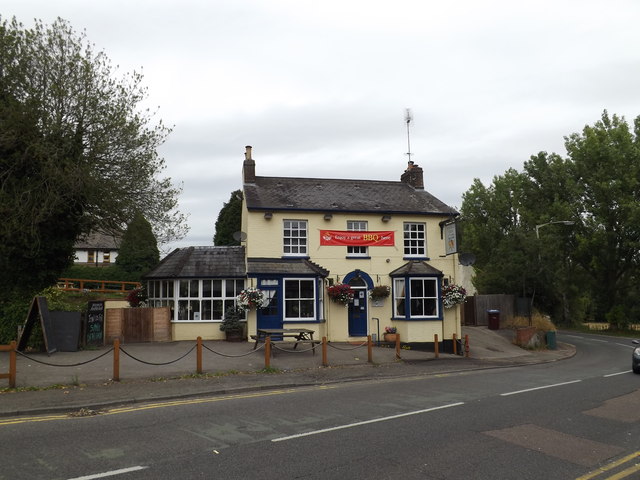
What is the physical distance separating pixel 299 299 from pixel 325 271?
1.61 meters

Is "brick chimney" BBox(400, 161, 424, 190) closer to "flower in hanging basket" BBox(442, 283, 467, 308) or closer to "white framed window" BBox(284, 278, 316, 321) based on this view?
"flower in hanging basket" BBox(442, 283, 467, 308)

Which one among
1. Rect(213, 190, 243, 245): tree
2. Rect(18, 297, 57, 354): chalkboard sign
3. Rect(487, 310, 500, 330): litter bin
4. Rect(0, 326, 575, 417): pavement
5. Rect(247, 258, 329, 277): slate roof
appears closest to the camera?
Rect(0, 326, 575, 417): pavement

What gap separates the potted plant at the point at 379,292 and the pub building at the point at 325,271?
0.04 metres

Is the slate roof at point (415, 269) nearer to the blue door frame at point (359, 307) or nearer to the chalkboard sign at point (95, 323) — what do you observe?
the blue door frame at point (359, 307)

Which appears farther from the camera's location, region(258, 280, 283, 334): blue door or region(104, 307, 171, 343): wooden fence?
region(258, 280, 283, 334): blue door

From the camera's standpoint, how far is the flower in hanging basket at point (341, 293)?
2086 centimetres

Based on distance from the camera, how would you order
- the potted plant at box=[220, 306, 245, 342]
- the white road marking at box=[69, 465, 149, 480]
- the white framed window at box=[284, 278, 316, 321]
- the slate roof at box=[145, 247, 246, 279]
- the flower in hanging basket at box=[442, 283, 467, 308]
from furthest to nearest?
the flower in hanging basket at box=[442, 283, 467, 308] → the slate roof at box=[145, 247, 246, 279] → the white framed window at box=[284, 278, 316, 321] → the potted plant at box=[220, 306, 245, 342] → the white road marking at box=[69, 465, 149, 480]

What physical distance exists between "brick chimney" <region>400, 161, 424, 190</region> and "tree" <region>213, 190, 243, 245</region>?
24.3 meters

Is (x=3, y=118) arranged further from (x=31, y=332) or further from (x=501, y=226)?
(x=501, y=226)

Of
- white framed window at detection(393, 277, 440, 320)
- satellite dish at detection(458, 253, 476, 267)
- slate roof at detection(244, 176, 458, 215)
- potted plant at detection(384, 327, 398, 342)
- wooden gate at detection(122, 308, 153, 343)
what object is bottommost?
potted plant at detection(384, 327, 398, 342)

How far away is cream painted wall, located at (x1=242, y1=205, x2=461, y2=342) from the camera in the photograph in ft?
70.2

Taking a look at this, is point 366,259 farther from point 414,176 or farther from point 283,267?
point 414,176

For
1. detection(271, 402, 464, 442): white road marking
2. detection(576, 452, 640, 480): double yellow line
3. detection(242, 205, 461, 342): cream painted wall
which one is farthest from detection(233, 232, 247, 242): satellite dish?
detection(576, 452, 640, 480): double yellow line

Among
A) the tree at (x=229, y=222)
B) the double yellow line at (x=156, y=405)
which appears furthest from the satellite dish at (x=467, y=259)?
the tree at (x=229, y=222)
